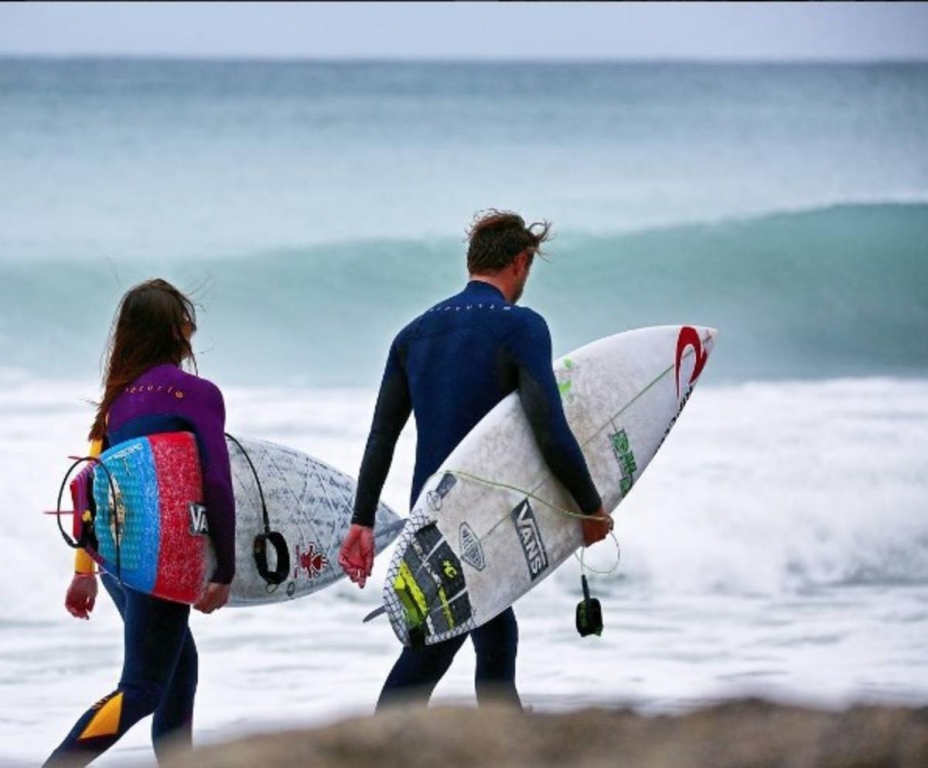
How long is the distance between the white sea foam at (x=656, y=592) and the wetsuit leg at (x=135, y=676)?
0.27 m

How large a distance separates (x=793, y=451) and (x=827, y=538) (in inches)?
76.9

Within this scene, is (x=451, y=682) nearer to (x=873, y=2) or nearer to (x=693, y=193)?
(x=693, y=193)

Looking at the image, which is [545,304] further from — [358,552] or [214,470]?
[214,470]

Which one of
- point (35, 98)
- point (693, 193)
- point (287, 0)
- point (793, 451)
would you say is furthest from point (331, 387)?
point (287, 0)

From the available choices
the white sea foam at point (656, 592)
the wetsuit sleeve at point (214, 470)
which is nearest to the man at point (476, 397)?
the wetsuit sleeve at point (214, 470)

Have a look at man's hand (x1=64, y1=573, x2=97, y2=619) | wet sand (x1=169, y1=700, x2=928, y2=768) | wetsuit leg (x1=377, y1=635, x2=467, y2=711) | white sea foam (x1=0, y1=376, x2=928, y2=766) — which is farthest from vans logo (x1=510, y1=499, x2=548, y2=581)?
wet sand (x1=169, y1=700, x2=928, y2=768)

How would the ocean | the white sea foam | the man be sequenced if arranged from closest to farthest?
the man, the white sea foam, the ocean

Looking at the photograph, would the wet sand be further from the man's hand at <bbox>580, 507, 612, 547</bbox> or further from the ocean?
the man's hand at <bbox>580, 507, 612, 547</bbox>

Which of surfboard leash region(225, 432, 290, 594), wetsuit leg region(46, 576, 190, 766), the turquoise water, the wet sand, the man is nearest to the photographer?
the wet sand

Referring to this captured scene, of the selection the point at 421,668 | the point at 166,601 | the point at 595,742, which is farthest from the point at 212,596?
the point at 595,742

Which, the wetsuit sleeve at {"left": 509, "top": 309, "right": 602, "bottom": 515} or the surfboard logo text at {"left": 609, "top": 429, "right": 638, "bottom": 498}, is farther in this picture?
the surfboard logo text at {"left": 609, "top": 429, "right": 638, "bottom": 498}

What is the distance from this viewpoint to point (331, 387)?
14.6m

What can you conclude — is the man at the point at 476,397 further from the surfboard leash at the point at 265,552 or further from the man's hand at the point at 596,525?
the surfboard leash at the point at 265,552

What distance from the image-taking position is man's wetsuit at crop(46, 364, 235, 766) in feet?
14.8
